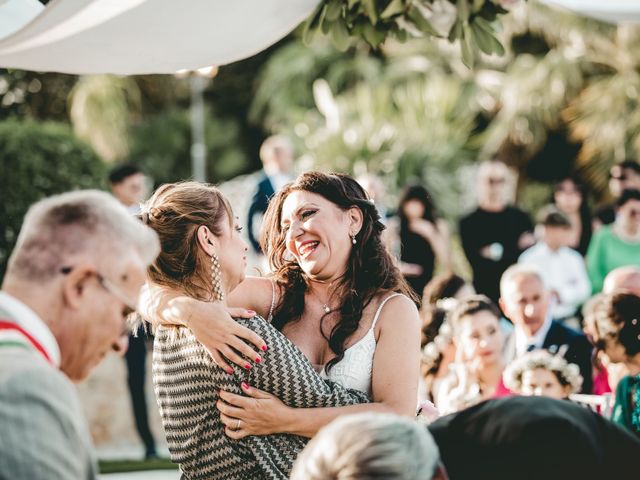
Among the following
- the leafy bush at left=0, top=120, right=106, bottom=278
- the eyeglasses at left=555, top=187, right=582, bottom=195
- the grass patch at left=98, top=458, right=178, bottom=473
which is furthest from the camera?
the eyeglasses at left=555, top=187, right=582, bottom=195

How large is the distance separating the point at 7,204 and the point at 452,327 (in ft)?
16.7

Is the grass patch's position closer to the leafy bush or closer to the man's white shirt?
the leafy bush

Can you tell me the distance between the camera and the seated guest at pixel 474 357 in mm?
5867

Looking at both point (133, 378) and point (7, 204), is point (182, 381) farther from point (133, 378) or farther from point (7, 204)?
point (7, 204)

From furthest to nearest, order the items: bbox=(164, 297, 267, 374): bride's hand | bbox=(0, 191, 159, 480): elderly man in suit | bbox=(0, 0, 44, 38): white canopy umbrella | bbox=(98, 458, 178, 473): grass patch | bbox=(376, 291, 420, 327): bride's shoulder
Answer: bbox=(98, 458, 178, 473): grass patch, bbox=(0, 0, 44, 38): white canopy umbrella, bbox=(376, 291, 420, 327): bride's shoulder, bbox=(164, 297, 267, 374): bride's hand, bbox=(0, 191, 159, 480): elderly man in suit

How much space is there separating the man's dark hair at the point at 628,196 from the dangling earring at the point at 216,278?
6.07m

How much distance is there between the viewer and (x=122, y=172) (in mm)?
8695

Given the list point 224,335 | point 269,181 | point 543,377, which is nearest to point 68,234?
point 224,335

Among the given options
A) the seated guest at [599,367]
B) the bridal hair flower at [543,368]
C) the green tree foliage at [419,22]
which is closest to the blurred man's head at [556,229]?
the seated guest at [599,367]

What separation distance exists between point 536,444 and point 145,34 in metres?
2.40

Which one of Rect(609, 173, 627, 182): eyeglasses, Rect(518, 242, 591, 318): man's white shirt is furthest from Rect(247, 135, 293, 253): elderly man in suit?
Rect(609, 173, 627, 182): eyeglasses

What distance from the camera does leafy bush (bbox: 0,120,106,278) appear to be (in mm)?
9867

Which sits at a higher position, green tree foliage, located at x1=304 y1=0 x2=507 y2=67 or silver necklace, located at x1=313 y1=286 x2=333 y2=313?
green tree foliage, located at x1=304 y1=0 x2=507 y2=67

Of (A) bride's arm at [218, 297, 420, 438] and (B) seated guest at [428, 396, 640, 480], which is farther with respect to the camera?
(A) bride's arm at [218, 297, 420, 438]
